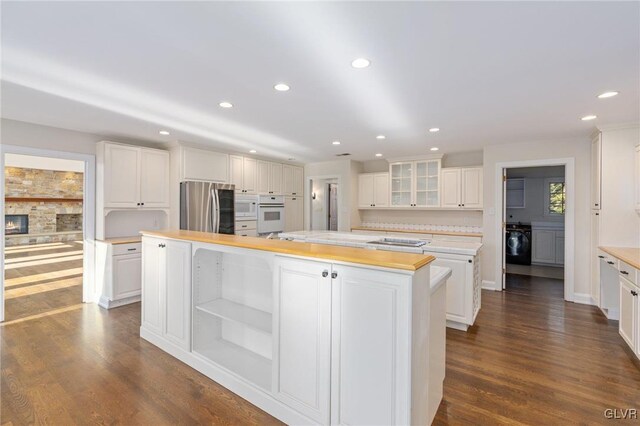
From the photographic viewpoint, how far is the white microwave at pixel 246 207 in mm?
5492

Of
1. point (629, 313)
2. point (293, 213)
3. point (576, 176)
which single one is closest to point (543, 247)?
point (576, 176)

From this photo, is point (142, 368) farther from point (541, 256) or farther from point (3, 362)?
point (541, 256)

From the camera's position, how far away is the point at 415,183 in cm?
602

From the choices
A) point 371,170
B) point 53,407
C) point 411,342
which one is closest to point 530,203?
point 371,170

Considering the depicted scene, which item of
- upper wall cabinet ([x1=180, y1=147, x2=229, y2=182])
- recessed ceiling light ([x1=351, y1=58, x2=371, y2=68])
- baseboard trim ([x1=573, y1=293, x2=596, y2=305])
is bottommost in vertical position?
baseboard trim ([x1=573, y1=293, x2=596, y2=305])

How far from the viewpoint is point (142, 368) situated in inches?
98.1

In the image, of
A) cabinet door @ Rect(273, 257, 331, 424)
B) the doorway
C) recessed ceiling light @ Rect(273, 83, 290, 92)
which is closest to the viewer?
cabinet door @ Rect(273, 257, 331, 424)

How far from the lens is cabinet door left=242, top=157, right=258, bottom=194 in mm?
5695

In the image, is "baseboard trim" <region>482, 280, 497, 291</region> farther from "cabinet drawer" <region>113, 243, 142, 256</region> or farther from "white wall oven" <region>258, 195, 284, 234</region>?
"cabinet drawer" <region>113, 243, 142, 256</region>

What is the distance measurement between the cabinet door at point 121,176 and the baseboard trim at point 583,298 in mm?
6552

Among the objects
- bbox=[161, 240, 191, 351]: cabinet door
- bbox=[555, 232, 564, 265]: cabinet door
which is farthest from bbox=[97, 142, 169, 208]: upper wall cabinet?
bbox=[555, 232, 564, 265]: cabinet door

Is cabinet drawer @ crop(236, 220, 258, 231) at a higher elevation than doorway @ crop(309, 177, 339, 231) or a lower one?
lower

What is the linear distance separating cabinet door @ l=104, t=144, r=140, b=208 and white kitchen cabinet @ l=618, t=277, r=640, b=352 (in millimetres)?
5800

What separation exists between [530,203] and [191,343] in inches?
310
